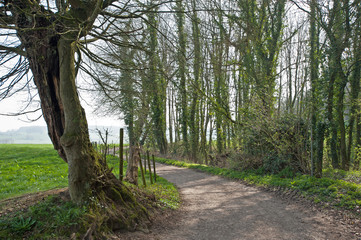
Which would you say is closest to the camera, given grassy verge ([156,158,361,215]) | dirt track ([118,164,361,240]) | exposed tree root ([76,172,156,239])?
exposed tree root ([76,172,156,239])

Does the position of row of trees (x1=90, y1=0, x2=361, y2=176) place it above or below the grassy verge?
above

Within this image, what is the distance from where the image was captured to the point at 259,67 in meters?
14.3

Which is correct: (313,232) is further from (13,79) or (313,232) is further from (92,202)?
(13,79)

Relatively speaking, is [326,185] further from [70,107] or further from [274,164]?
[70,107]

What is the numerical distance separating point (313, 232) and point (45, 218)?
5.12 meters

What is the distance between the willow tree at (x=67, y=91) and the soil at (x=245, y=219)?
2.08 feet

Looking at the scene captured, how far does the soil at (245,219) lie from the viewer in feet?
16.7

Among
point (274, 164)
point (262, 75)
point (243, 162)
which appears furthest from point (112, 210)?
point (262, 75)

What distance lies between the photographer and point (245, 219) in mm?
6105

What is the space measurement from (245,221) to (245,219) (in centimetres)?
14

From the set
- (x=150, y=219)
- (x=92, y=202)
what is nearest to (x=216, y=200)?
(x=150, y=219)

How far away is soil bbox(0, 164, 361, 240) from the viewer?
5078 mm

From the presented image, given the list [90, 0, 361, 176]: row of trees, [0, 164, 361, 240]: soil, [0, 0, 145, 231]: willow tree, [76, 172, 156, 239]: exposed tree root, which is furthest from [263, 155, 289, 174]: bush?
[0, 0, 145, 231]: willow tree

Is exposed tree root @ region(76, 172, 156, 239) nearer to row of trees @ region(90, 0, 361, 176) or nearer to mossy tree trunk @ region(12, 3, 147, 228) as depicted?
mossy tree trunk @ region(12, 3, 147, 228)
